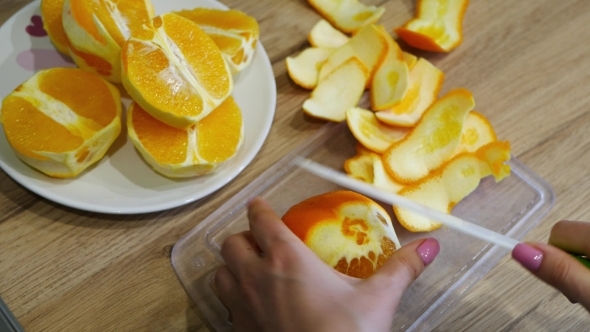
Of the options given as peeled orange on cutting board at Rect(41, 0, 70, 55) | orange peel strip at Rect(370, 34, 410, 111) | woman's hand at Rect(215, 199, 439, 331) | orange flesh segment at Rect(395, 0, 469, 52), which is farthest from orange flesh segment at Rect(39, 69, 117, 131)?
orange flesh segment at Rect(395, 0, 469, 52)

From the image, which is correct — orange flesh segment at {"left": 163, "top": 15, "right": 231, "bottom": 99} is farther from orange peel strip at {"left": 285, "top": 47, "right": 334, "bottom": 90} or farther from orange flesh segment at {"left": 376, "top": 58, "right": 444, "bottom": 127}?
orange flesh segment at {"left": 376, "top": 58, "right": 444, "bottom": 127}

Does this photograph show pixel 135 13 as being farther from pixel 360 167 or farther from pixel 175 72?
pixel 360 167

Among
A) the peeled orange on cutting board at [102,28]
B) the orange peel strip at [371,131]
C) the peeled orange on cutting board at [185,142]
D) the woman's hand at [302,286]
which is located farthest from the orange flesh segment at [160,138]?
the orange peel strip at [371,131]

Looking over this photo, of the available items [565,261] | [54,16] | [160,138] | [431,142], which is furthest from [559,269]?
[54,16]

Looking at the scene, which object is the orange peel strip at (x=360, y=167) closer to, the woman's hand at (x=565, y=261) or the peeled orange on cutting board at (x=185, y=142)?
the peeled orange on cutting board at (x=185, y=142)

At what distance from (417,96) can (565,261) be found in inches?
20.1

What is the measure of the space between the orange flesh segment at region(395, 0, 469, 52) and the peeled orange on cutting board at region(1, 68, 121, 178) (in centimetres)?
61

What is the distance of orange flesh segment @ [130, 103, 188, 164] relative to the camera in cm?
86

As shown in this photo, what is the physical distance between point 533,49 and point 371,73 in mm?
375

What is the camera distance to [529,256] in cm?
63

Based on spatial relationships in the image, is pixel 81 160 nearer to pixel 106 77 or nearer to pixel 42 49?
pixel 106 77

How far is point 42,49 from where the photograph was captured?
3.36 feet

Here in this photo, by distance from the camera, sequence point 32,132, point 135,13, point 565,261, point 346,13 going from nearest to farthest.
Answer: point 565,261 < point 32,132 < point 135,13 < point 346,13

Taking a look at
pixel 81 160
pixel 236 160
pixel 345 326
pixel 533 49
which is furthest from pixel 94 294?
pixel 533 49
